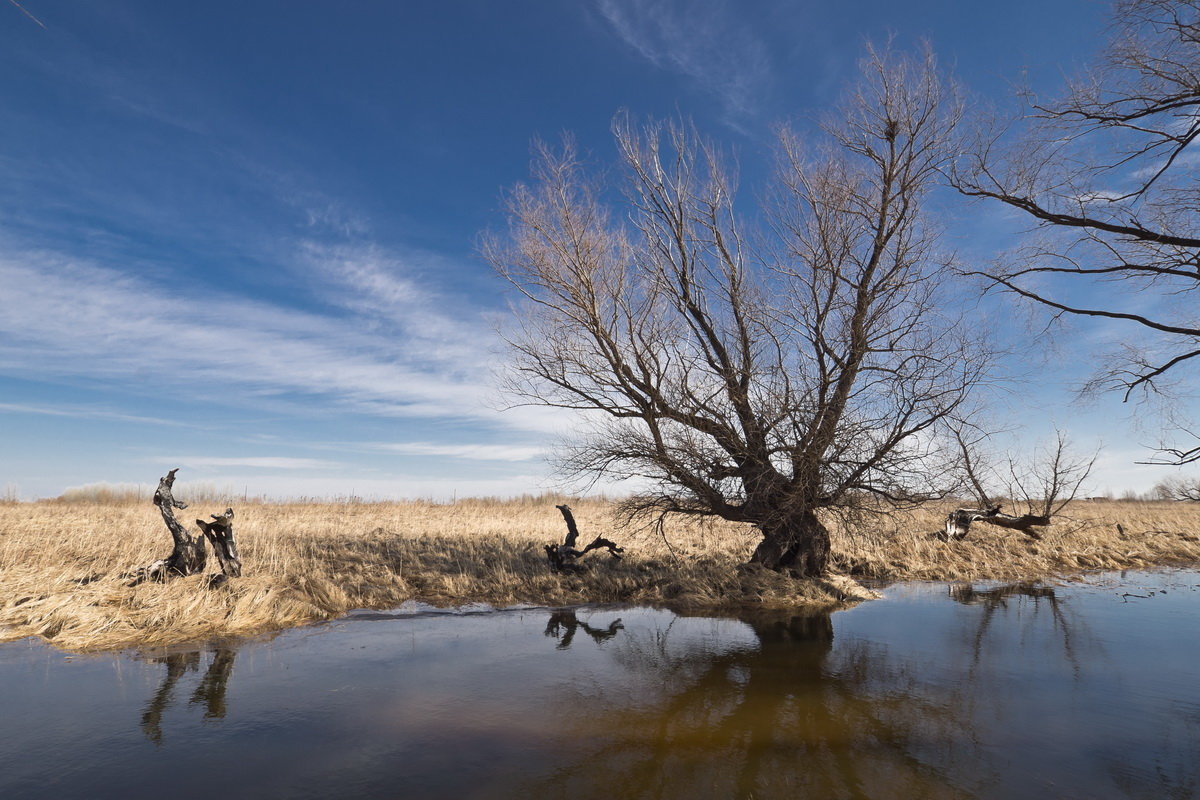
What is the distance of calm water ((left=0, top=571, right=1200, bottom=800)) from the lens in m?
5.21

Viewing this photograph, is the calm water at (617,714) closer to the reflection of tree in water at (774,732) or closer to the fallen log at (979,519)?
the reflection of tree in water at (774,732)

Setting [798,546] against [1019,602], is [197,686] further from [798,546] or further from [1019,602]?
[1019,602]

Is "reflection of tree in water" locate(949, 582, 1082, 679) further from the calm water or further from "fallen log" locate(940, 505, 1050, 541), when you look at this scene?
"fallen log" locate(940, 505, 1050, 541)

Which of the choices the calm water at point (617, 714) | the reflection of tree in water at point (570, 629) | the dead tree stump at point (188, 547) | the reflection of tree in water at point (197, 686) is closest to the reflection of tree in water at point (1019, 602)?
the calm water at point (617, 714)

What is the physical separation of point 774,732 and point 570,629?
5.18 metres

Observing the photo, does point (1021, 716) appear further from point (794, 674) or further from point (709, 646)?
point (709, 646)

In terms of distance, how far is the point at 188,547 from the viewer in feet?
37.8

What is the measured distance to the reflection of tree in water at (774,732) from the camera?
5172mm

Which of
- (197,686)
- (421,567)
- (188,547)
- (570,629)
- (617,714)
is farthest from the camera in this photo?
(421,567)

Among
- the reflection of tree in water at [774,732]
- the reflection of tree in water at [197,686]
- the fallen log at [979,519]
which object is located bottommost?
the reflection of tree in water at [197,686]

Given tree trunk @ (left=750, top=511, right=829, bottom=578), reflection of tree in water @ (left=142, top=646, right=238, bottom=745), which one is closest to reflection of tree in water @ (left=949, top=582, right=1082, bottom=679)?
tree trunk @ (left=750, top=511, right=829, bottom=578)

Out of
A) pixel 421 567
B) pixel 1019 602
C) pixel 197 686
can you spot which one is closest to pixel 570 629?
pixel 421 567

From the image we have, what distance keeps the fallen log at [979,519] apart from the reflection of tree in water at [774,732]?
37.8 feet

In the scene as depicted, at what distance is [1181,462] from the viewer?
9.47 meters
